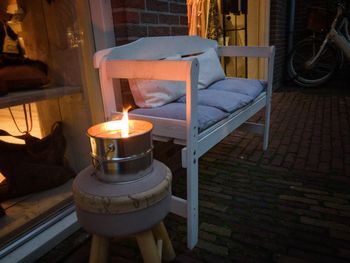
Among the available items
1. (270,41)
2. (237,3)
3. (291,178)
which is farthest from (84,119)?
(270,41)

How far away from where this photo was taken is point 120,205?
804mm

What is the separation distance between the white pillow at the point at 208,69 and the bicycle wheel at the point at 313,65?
2.73m

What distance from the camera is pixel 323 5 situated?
4.44 meters

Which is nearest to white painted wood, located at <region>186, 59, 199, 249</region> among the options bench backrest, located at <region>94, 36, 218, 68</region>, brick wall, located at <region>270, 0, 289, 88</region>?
bench backrest, located at <region>94, 36, 218, 68</region>

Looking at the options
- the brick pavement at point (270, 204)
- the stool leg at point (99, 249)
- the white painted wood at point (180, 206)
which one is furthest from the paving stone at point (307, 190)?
the stool leg at point (99, 249)

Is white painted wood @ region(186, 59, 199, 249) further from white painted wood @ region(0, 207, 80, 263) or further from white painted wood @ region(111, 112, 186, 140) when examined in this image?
white painted wood @ region(0, 207, 80, 263)

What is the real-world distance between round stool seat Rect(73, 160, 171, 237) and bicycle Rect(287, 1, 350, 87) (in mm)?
4020

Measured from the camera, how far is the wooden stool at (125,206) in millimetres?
809

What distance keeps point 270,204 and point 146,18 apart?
1.23 meters

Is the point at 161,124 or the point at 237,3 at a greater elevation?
the point at 237,3

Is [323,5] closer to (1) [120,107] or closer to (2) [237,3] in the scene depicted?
(2) [237,3]

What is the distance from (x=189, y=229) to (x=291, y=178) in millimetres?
897

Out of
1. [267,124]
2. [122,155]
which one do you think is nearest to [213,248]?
[122,155]

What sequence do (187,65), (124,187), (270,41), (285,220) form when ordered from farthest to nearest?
(270,41)
(285,220)
(187,65)
(124,187)
